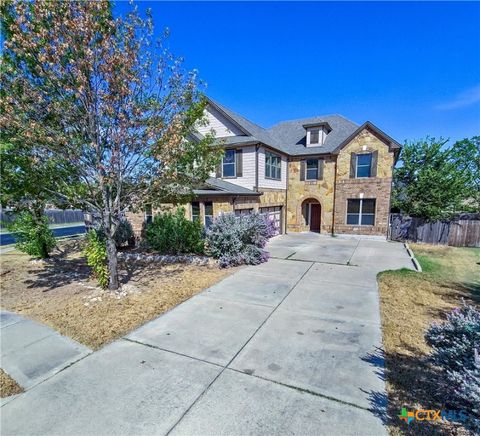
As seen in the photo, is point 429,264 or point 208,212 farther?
point 208,212

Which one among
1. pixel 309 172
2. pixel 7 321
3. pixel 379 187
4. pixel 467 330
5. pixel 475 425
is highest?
pixel 309 172

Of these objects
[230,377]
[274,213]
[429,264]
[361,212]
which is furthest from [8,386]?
[361,212]

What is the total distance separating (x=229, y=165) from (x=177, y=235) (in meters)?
5.96

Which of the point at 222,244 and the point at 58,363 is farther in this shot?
the point at 222,244

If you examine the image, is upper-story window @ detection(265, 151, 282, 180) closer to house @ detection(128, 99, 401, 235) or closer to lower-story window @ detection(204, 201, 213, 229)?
house @ detection(128, 99, 401, 235)

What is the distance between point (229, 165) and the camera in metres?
14.9

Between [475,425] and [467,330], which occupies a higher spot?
[467,330]

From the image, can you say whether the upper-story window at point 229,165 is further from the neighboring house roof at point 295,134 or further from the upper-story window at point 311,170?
the upper-story window at point 311,170

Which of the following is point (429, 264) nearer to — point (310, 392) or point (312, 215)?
point (310, 392)

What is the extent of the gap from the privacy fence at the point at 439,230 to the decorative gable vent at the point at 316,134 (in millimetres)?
6809

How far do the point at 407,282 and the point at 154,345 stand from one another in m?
7.33

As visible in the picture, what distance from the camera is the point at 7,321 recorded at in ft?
17.4

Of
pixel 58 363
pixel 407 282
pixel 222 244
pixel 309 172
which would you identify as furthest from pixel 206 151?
pixel 309 172

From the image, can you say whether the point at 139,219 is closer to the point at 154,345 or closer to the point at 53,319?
the point at 53,319
